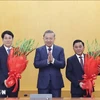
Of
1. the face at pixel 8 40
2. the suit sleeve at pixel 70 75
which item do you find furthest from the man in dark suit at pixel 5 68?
the suit sleeve at pixel 70 75

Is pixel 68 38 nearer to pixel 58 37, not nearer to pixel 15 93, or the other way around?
pixel 58 37

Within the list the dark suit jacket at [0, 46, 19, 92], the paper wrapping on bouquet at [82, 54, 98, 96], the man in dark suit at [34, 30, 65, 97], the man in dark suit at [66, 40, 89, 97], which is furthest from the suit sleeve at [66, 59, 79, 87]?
the dark suit jacket at [0, 46, 19, 92]

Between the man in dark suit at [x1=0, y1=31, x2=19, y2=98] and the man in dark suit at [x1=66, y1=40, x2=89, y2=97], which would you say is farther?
the man in dark suit at [x1=66, y1=40, x2=89, y2=97]

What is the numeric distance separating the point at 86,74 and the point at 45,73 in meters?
0.58

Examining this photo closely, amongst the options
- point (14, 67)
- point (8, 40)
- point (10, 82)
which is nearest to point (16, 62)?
point (14, 67)

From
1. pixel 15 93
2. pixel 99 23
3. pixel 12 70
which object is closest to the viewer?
pixel 12 70

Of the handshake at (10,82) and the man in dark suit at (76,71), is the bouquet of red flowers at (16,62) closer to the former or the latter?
the handshake at (10,82)

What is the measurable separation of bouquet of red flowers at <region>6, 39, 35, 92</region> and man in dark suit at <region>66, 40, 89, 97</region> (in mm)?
659

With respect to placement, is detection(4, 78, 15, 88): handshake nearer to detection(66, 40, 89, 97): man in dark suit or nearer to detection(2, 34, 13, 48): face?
detection(2, 34, 13, 48): face

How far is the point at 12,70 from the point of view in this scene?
384 cm

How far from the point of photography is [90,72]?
12.8 feet

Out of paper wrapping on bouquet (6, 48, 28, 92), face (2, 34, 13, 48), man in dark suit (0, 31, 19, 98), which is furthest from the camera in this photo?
face (2, 34, 13, 48)

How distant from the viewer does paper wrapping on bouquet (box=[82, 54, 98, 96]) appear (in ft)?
12.8

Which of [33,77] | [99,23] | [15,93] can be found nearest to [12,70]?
[15,93]
